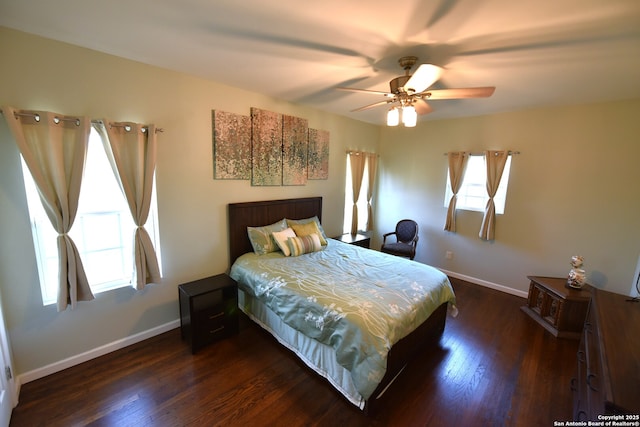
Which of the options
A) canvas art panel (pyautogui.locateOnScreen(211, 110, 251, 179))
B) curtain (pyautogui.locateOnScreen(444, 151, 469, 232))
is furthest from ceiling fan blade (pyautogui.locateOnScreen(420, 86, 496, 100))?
curtain (pyautogui.locateOnScreen(444, 151, 469, 232))

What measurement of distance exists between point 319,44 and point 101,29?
1.47m

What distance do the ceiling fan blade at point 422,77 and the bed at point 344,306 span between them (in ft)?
5.26

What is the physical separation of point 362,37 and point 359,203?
3.20m

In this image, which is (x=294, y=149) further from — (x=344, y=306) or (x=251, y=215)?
(x=344, y=306)

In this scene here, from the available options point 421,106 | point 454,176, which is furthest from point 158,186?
point 454,176

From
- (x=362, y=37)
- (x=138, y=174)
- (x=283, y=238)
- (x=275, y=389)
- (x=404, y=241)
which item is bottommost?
(x=275, y=389)

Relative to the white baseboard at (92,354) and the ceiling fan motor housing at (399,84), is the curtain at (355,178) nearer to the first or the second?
the ceiling fan motor housing at (399,84)

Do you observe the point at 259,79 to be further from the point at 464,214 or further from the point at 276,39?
the point at 464,214

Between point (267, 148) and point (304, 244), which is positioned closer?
point (304, 244)

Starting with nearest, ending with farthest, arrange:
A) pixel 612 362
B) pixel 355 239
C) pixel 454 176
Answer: pixel 612 362, pixel 454 176, pixel 355 239

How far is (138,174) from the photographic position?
7.18ft

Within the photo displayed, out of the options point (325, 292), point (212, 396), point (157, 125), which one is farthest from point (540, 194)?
point (157, 125)

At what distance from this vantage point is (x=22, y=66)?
5.74ft

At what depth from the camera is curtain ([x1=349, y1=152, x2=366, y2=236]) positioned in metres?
4.32
